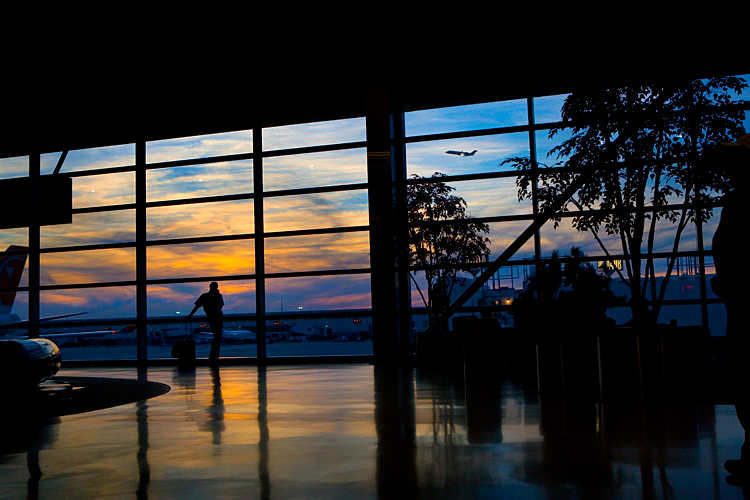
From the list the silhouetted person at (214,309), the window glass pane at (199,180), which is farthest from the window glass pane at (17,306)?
the silhouetted person at (214,309)

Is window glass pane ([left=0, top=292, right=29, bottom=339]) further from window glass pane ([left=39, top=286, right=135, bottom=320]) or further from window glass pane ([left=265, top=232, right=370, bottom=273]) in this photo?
window glass pane ([left=265, top=232, right=370, bottom=273])

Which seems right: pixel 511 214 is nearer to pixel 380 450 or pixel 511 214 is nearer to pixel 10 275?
pixel 380 450

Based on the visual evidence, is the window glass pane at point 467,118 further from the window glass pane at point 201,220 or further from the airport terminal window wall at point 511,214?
the window glass pane at point 201,220

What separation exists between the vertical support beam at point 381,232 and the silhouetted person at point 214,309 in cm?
265

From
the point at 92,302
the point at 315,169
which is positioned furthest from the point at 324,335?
the point at 92,302

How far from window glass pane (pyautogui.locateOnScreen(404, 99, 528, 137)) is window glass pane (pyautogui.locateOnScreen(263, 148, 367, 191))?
1081 millimetres

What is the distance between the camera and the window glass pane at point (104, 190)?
13.2 m

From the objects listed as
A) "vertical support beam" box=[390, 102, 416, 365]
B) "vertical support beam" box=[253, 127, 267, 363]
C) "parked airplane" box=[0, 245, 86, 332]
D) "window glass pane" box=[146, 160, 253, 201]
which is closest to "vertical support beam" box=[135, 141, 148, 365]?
"window glass pane" box=[146, 160, 253, 201]

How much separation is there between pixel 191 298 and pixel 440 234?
17.5 ft

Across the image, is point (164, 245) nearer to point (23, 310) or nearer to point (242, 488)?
point (23, 310)

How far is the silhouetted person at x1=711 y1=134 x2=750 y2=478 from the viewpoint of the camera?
243 centimetres

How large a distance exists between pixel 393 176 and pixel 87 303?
6526 mm

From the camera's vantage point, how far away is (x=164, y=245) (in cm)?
1284

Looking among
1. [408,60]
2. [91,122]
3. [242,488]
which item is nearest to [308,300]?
[408,60]
